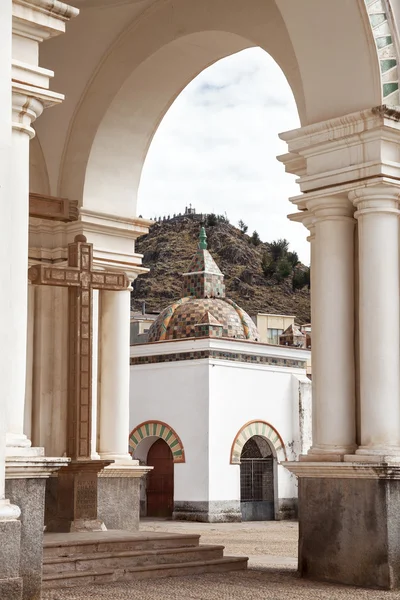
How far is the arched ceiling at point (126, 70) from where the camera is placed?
979 cm

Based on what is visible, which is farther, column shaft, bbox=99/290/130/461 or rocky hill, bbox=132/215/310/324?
rocky hill, bbox=132/215/310/324

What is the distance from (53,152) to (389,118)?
14.8ft

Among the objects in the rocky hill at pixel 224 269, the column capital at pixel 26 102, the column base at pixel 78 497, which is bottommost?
the column base at pixel 78 497

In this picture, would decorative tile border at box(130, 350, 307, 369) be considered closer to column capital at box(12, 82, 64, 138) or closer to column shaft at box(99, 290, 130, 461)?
column shaft at box(99, 290, 130, 461)

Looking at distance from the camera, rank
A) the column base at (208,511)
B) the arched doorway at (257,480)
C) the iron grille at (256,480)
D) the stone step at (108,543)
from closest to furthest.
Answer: the stone step at (108,543) → the column base at (208,511) → the arched doorway at (257,480) → the iron grille at (256,480)

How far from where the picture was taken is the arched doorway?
73.3 feet

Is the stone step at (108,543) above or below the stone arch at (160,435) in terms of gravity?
below

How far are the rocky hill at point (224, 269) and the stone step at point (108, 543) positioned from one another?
151ft

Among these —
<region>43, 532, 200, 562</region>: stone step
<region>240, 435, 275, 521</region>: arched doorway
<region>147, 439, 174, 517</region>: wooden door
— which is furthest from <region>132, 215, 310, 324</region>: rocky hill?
<region>43, 532, 200, 562</region>: stone step

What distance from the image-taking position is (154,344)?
22578 mm

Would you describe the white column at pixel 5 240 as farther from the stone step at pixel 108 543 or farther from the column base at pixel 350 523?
the column base at pixel 350 523

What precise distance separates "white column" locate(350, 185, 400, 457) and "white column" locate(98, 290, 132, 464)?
3.77 metres

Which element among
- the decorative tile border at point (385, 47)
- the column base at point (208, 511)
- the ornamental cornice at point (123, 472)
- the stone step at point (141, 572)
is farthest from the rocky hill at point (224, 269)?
the decorative tile border at point (385, 47)

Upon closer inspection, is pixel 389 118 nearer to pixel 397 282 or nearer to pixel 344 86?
pixel 344 86
